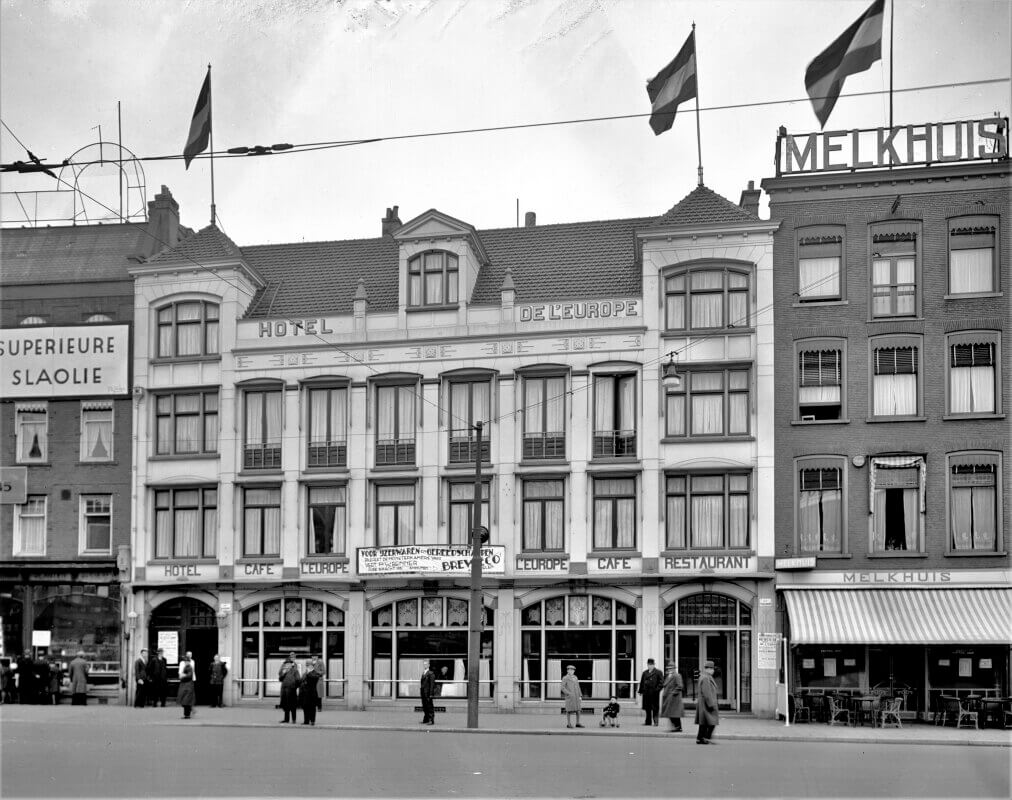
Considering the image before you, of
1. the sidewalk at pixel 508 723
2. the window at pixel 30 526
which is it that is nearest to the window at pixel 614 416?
the sidewalk at pixel 508 723

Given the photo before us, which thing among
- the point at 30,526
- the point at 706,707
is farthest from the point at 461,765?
the point at 30,526

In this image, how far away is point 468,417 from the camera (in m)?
36.9

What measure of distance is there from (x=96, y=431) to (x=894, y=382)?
74.8 ft

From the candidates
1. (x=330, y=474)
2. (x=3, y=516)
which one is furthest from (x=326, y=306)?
(x=3, y=516)

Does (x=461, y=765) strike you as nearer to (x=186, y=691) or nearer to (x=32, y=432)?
(x=186, y=691)

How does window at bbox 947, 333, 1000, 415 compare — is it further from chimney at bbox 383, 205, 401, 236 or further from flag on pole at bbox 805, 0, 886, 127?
chimney at bbox 383, 205, 401, 236

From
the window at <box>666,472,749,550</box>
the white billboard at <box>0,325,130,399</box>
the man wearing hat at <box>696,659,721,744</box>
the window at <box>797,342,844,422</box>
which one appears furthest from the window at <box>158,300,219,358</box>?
the man wearing hat at <box>696,659,721,744</box>

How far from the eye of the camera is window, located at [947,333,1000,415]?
3441 centimetres

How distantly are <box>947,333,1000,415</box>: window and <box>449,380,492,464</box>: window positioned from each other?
12.2 meters

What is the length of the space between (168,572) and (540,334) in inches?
497

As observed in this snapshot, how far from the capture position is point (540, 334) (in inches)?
1441

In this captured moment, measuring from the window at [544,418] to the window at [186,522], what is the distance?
9344mm

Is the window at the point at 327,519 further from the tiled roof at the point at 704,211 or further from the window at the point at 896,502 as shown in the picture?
the window at the point at 896,502

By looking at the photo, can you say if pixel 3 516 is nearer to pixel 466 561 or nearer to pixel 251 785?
pixel 466 561
